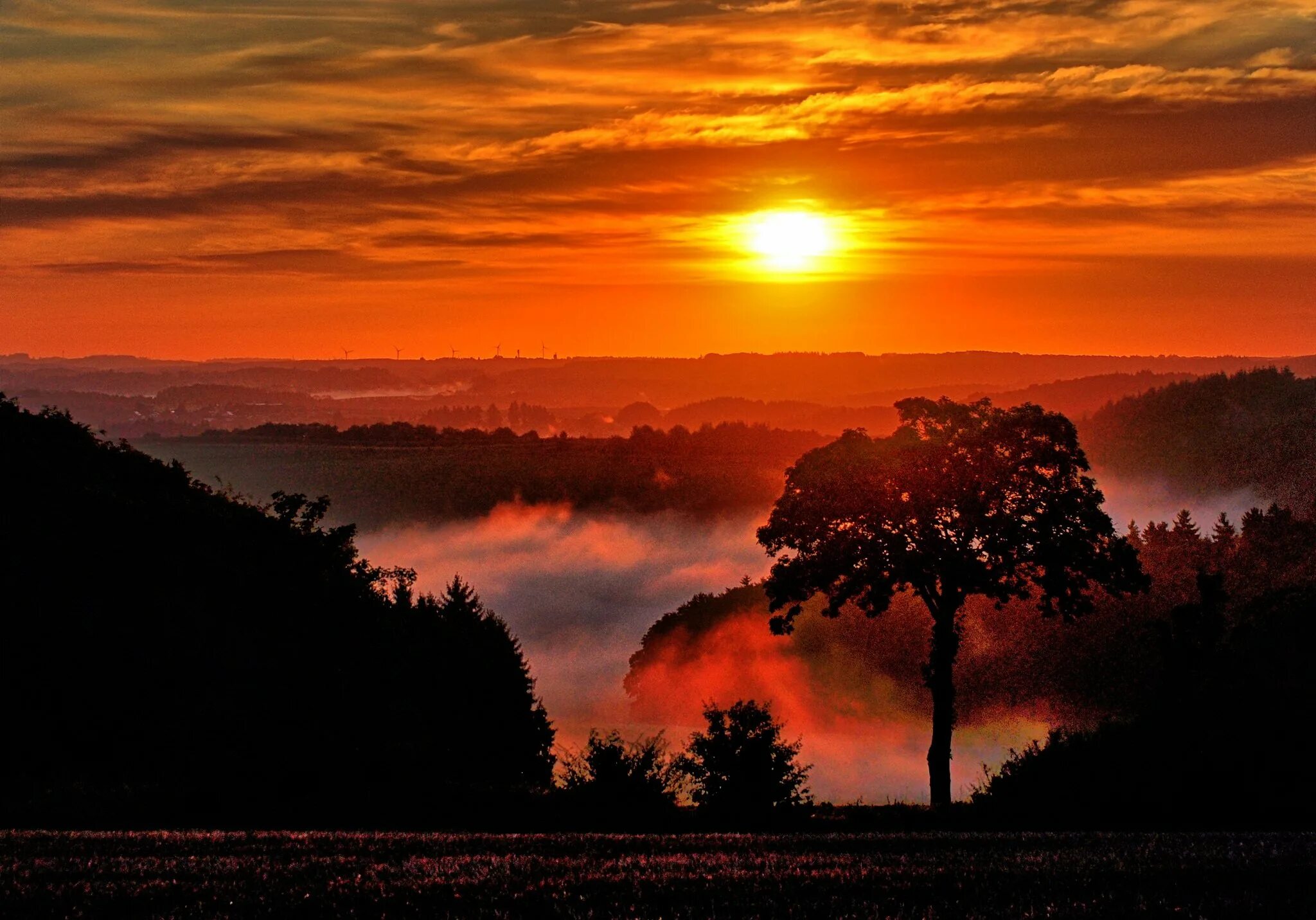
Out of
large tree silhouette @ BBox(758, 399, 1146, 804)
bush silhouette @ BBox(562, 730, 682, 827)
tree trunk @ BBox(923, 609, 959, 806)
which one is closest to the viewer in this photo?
bush silhouette @ BBox(562, 730, 682, 827)

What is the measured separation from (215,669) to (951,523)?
3181 cm

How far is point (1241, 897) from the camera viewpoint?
1803 centimetres

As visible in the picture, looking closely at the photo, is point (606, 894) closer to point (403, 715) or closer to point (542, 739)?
point (403, 715)

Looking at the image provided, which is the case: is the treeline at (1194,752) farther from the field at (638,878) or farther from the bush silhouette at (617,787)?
the field at (638,878)

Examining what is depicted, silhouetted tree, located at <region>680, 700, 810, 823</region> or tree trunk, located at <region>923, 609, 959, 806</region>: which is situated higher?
tree trunk, located at <region>923, 609, 959, 806</region>

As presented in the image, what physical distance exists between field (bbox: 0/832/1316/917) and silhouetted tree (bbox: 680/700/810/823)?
14875mm

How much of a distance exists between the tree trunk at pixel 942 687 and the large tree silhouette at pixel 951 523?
0.08m

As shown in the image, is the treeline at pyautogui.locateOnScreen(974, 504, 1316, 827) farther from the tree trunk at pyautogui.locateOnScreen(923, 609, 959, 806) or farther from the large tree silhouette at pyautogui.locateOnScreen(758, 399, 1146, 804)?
the large tree silhouette at pyautogui.locateOnScreen(758, 399, 1146, 804)

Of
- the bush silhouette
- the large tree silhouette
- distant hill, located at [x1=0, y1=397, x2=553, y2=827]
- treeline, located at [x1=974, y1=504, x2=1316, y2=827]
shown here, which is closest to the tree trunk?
the large tree silhouette

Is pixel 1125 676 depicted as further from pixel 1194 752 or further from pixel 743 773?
pixel 743 773

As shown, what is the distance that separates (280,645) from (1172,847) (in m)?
40.0

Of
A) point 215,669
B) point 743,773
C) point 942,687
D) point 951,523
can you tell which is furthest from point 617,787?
point 215,669

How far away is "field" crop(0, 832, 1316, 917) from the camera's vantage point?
17.5 metres

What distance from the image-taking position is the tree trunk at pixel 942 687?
48188 millimetres
